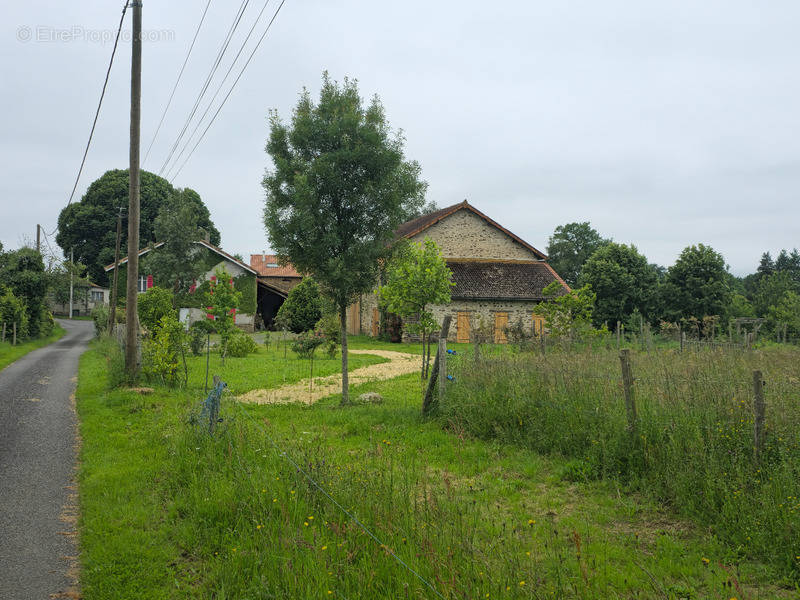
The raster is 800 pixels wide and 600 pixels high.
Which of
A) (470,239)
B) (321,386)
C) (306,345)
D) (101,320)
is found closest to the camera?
(321,386)

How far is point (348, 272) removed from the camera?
11570mm

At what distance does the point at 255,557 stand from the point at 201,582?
0.49m

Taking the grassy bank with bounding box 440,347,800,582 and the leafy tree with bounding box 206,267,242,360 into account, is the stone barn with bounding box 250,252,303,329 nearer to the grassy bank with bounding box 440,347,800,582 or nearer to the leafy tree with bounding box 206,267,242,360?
the leafy tree with bounding box 206,267,242,360

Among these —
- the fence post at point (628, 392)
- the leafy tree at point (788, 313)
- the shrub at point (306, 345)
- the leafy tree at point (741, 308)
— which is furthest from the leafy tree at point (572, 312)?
the leafy tree at point (741, 308)

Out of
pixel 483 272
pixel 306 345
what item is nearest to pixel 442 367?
pixel 306 345

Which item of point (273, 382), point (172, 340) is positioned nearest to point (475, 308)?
point (273, 382)

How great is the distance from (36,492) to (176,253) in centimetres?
3555

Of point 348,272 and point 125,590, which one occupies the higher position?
point 348,272

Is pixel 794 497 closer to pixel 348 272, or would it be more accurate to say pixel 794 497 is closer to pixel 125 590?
pixel 125 590

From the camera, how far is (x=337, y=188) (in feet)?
38.1

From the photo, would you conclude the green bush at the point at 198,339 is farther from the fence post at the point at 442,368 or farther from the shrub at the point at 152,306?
the fence post at the point at 442,368

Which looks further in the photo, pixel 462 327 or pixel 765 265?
pixel 765 265

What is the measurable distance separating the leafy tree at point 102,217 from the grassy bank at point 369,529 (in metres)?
52.4

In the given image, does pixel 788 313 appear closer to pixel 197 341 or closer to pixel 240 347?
pixel 240 347
